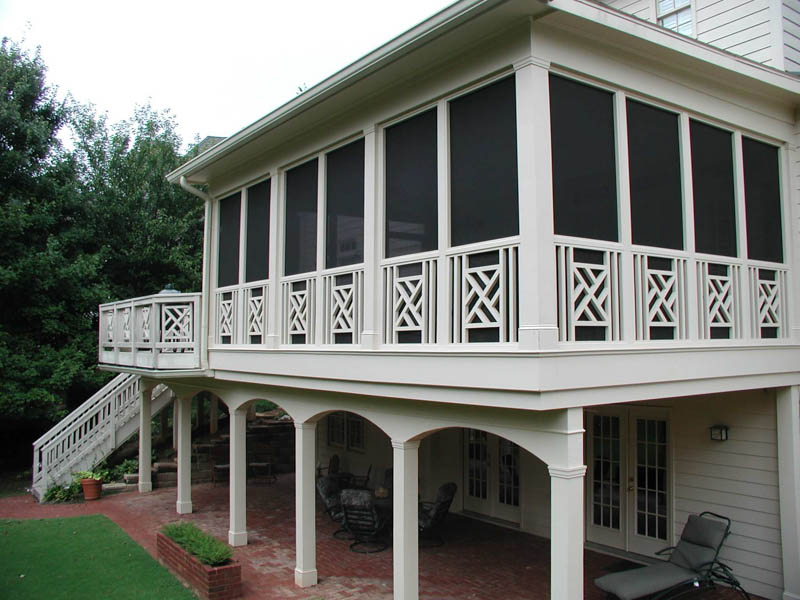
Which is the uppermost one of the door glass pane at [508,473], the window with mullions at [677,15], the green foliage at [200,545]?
the window with mullions at [677,15]

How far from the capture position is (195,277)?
2119cm

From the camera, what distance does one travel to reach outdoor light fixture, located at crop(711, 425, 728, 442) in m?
8.17

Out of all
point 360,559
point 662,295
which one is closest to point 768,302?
point 662,295

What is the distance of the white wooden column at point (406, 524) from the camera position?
6.92m

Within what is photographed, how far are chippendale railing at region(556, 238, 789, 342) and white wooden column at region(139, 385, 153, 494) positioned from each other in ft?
39.8

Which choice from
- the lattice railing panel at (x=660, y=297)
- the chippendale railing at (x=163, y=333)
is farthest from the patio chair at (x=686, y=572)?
the chippendale railing at (x=163, y=333)

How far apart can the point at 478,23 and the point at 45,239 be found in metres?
Answer: 16.5

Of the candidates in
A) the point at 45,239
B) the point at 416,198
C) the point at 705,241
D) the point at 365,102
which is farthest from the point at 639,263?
the point at 45,239

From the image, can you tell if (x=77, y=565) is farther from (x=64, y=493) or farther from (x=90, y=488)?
(x=64, y=493)

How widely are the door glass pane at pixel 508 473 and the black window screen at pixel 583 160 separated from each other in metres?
5.64

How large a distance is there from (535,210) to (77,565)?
860cm

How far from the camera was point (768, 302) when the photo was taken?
7895 millimetres

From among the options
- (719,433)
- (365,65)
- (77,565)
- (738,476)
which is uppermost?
(365,65)

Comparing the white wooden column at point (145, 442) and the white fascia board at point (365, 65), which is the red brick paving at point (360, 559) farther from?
the white fascia board at point (365, 65)
